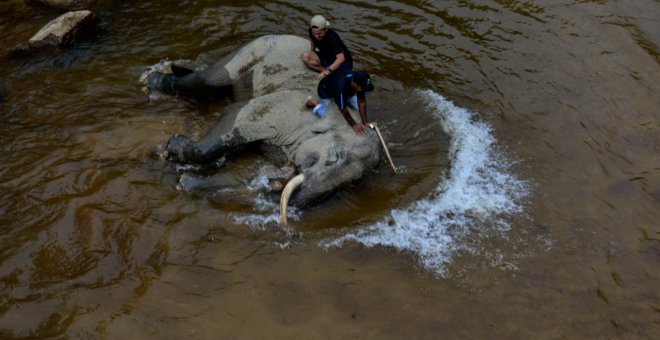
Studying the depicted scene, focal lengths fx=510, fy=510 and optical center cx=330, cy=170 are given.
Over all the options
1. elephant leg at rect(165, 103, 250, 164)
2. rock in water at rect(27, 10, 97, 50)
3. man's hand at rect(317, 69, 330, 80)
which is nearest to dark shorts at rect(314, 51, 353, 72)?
man's hand at rect(317, 69, 330, 80)

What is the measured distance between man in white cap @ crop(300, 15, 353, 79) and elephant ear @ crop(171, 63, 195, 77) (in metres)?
1.83

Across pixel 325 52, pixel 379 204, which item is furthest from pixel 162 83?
pixel 379 204

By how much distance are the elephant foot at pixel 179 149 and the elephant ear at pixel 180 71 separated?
59.4 inches

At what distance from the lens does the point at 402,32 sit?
9070 mm

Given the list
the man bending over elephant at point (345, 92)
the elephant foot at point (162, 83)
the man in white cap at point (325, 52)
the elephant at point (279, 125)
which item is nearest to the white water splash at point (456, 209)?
the elephant at point (279, 125)

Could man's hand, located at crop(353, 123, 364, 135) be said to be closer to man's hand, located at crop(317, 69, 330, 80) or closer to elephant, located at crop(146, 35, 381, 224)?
elephant, located at crop(146, 35, 381, 224)

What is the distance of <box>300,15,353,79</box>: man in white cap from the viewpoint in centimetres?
646

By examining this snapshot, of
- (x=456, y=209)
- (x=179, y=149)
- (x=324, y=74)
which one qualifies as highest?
(x=324, y=74)

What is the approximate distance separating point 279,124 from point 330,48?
4.12 feet

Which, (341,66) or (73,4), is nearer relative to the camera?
(341,66)

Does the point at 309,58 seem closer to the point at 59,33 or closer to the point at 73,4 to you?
the point at 59,33

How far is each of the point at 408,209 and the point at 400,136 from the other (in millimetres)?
1461

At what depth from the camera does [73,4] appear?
9.48 metres

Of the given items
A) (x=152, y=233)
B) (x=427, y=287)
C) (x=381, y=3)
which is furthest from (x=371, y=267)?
(x=381, y=3)
